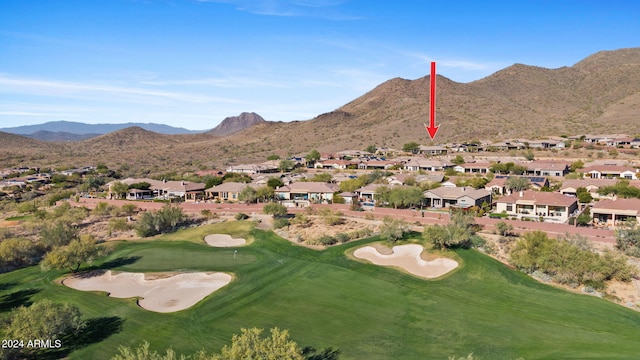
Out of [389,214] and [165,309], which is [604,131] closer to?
[389,214]

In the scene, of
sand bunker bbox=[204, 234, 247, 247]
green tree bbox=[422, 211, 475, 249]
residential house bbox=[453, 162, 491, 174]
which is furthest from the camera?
residential house bbox=[453, 162, 491, 174]

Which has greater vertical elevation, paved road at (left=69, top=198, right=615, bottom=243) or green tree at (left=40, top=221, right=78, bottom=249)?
paved road at (left=69, top=198, right=615, bottom=243)

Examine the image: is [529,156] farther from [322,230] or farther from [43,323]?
[43,323]

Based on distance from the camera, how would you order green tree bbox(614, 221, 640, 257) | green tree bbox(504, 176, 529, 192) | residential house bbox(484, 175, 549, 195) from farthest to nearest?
residential house bbox(484, 175, 549, 195), green tree bbox(504, 176, 529, 192), green tree bbox(614, 221, 640, 257)

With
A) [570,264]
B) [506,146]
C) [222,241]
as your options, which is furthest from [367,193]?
[506,146]

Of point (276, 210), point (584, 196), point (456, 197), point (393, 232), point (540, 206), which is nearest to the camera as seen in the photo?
point (393, 232)

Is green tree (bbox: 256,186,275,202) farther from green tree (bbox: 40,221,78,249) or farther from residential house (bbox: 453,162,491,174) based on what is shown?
residential house (bbox: 453,162,491,174)

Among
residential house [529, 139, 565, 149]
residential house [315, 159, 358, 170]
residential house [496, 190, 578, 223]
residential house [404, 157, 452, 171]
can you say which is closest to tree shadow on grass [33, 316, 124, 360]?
residential house [496, 190, 578, 223]
